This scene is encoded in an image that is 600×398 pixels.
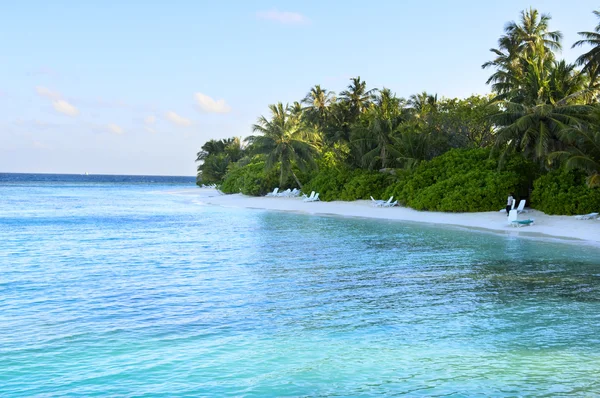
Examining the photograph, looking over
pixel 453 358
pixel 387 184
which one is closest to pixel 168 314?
pixel 453 358

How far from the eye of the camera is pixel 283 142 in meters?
43.9

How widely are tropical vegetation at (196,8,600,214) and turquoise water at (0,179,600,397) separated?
28.6ft

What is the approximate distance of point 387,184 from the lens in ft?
116

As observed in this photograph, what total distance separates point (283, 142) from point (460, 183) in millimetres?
18891

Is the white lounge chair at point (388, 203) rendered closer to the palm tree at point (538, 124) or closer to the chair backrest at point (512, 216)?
the palm tree at point (538, 124)

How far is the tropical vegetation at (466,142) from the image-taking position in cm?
2456

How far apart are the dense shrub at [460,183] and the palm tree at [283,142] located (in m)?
13.4

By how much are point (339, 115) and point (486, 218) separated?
26.5 metres

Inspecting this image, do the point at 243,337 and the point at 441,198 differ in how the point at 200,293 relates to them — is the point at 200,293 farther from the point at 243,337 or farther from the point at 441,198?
the point at 441,198

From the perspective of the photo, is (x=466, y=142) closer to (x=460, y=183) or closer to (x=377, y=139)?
(x=377, y=139)

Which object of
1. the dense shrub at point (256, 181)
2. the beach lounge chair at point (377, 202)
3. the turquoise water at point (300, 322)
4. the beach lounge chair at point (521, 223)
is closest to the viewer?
the turquoise water at point (300, 322)

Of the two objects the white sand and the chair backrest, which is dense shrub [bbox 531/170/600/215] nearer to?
the white sand

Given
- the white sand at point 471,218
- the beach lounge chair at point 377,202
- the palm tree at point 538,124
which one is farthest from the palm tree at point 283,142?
the palm tree at point 538,124

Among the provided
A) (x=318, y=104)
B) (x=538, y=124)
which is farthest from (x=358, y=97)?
(x=538, y=124)
